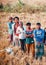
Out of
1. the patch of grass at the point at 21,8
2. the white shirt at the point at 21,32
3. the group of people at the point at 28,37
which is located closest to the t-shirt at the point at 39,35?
the group of people at the point at 28,37

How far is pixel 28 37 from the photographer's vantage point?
2.80 meters

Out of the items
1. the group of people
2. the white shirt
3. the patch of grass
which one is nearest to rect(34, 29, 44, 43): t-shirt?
the group of people

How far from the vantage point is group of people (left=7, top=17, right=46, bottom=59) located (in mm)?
2768

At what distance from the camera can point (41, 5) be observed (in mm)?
2859

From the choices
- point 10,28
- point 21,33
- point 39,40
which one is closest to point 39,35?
point 39,40

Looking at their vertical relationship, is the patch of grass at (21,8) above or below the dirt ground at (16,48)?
above

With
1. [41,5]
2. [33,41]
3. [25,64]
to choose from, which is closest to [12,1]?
[41,5]

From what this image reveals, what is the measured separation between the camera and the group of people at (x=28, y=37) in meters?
2.77

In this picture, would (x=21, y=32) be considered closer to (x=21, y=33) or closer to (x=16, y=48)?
(x=21, y=33)

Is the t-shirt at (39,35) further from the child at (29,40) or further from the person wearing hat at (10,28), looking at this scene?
the person wearing hat at (10,28)

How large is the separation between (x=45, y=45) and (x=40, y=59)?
0.16 m

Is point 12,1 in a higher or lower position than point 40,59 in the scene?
higher

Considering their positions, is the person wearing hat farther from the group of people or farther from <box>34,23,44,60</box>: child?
<box>34,23,44,60</box>: child

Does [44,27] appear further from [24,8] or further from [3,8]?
[3,8]
